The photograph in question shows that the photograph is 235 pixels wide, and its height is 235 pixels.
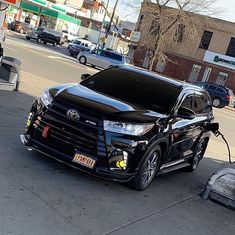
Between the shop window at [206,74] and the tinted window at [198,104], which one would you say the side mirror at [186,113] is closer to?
the tinted window at [198,104]

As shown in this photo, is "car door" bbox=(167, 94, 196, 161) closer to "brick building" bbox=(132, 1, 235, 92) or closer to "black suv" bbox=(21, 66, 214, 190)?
"black suv" bbox=(21, 66, 214, 190)

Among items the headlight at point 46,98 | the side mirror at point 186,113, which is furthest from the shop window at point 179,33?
the headlight at point 46,98

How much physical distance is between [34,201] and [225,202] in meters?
3.14

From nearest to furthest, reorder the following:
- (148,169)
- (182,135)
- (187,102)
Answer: (148,169), (182,135), (187,102)

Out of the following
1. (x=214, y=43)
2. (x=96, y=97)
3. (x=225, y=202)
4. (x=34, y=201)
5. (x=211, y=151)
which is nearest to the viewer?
(x=34, y=201)

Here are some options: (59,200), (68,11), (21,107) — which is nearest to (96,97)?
(59,200)

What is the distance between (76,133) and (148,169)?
1204mm

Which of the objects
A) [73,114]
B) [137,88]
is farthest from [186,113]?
[73,114]

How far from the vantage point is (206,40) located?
160 ft

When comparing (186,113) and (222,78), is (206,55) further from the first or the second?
(186,113)

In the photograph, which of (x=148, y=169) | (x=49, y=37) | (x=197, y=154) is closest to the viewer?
(x=148, y=169)

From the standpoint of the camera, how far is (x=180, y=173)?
841 cm

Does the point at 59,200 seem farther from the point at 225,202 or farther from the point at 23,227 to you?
the point at 225,202

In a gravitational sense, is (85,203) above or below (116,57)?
above
